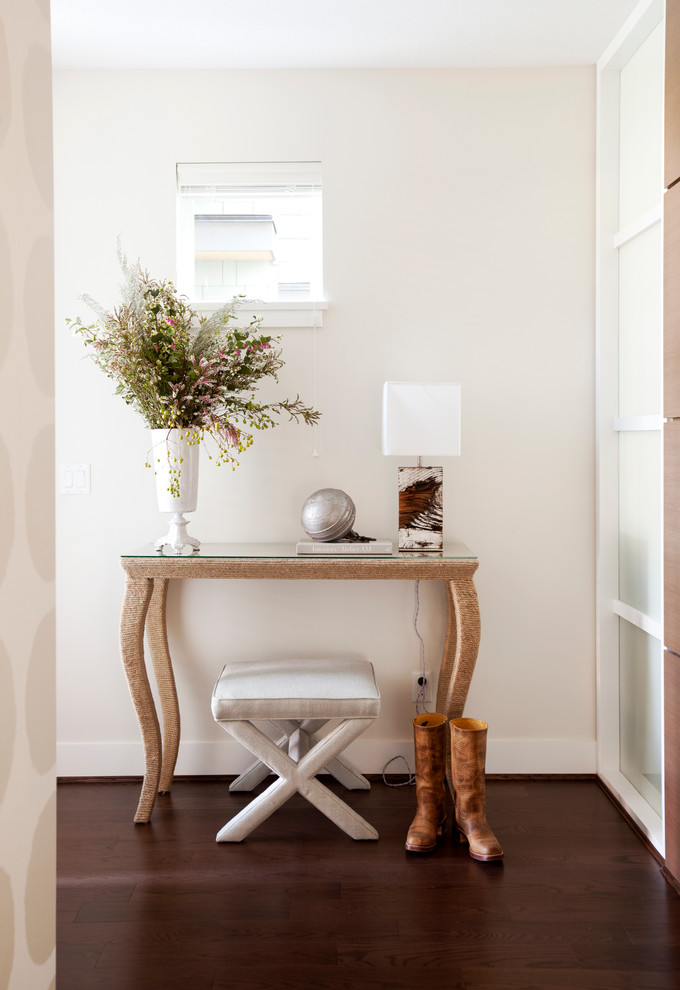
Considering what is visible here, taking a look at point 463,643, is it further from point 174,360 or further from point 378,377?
point 174,360

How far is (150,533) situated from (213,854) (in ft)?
3.88

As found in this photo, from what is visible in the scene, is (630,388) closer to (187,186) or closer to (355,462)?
(355,462)

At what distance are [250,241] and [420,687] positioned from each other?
187 centimetres

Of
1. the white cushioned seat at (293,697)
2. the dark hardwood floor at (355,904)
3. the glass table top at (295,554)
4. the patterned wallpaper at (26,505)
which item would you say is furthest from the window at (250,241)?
the dark hardwood floor at (355,904)

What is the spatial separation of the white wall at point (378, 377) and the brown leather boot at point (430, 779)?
0.50 meters

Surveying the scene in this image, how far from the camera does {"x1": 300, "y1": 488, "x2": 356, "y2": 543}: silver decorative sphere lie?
2.60m

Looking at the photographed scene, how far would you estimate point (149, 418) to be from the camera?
8.50 ft

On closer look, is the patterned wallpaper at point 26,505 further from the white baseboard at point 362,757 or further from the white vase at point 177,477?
the white baseboard at point 362,757

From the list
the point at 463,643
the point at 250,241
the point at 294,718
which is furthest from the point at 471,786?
the point at 250,241

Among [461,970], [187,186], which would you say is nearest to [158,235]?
[187,186]

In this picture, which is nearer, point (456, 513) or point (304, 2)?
point (304, 2)

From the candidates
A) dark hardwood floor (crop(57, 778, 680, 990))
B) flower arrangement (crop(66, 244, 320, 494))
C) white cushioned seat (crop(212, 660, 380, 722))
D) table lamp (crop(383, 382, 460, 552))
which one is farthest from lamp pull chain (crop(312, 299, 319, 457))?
dark hardwood floor (crop(57, 778, 680, 990))

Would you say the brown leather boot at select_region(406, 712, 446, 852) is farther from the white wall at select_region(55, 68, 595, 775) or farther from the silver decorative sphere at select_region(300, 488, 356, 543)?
the silver decorative sphere at select_region(300, 488, 356, 543)

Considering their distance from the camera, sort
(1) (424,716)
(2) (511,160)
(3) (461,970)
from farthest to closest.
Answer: (2) (511,160) → (1) (424,716) → (3) (461,970)
